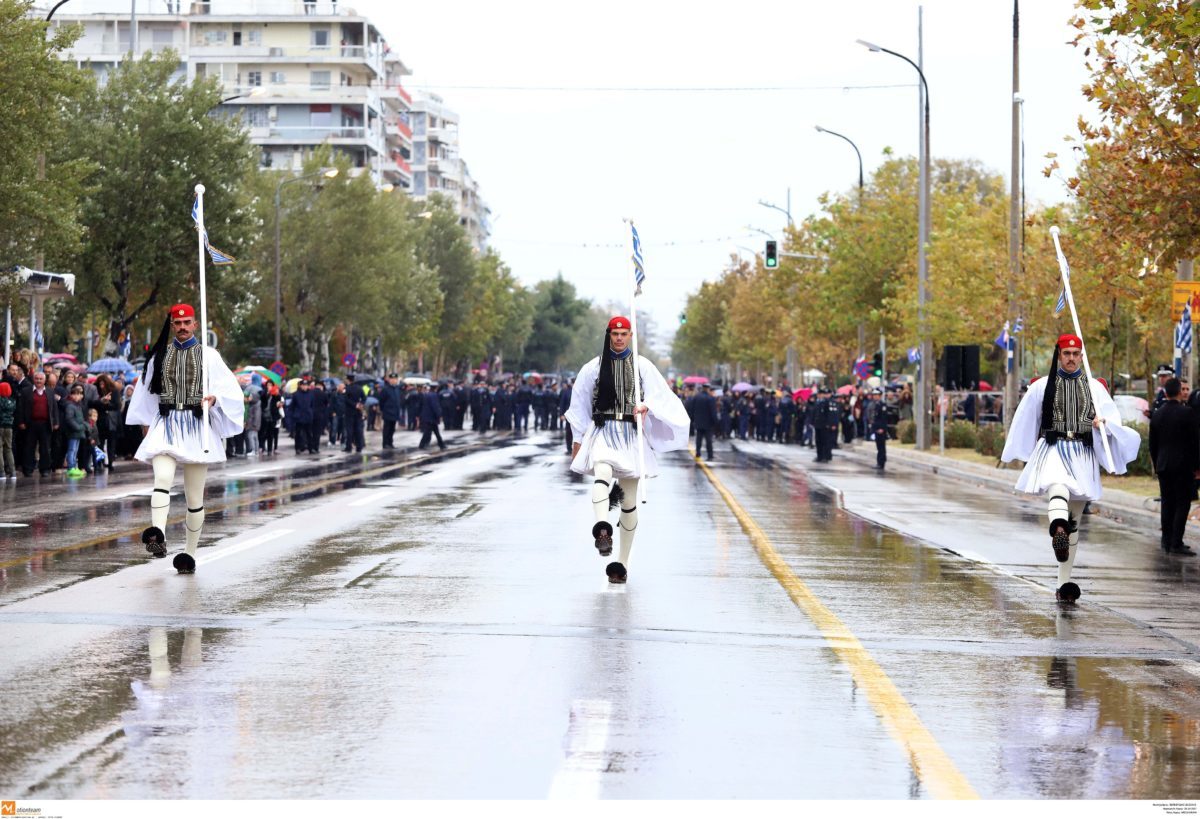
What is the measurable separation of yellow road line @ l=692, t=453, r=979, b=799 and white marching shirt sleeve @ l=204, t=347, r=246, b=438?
14.7 ft

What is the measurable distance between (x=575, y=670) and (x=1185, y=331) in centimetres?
1994

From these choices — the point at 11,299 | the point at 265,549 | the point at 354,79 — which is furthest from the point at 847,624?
the point at 354,79

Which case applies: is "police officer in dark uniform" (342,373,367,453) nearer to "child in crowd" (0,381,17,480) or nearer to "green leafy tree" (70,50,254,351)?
"green leafy tree" (70,50,254,351)

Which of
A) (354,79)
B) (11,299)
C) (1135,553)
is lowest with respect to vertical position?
(1135,553)

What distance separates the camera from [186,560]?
14.0 meters

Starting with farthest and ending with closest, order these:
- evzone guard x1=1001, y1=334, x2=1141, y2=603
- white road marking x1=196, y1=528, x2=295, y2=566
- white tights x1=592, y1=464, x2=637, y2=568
→ white road marking x1=196, y1=528, x2=295, y2=566 < white tights x1=592, y1=464, x2=637, y2=568 < evzone guard x1=1001, y1=334, x2=1141, y2=603

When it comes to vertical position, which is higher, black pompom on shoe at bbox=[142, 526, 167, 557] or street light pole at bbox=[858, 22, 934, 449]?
street light pole at bbox=[858, 22, 934, 449]

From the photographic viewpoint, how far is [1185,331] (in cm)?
2728

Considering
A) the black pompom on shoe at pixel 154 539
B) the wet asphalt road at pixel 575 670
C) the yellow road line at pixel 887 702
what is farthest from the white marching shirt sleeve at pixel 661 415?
the black pompom on shoe at pixel 154 539

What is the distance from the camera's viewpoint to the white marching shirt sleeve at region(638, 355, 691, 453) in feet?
46.0

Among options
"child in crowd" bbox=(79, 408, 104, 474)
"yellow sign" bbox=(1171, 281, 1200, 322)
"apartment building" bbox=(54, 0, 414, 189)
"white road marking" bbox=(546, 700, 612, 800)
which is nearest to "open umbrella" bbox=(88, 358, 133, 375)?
"child in crowd" bbox=(79, 408, 104, 474)

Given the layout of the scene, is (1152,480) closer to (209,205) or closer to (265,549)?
(265,549)

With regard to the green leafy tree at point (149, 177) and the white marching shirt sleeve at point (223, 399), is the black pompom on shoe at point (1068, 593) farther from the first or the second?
the green leafy tree at point (149, 177)

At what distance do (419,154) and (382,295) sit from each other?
264 ft
